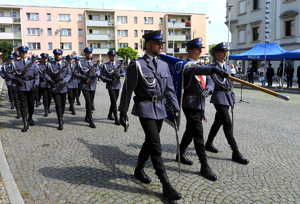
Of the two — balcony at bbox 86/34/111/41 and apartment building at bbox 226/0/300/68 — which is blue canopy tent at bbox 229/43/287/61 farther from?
balcony at bbox 86/34/111/41

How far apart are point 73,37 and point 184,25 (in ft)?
84.1

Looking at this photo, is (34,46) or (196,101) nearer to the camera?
(196,101)

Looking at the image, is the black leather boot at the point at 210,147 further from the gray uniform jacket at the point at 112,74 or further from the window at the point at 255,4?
the window at the point at 255,4

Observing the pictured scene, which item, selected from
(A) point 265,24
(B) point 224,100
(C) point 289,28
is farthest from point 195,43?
(A) point 265,24

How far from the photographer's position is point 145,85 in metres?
3.93

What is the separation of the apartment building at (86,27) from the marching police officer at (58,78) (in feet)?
169

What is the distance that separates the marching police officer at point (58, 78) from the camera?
8.01m

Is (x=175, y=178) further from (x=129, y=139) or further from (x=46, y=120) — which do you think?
(x=46, y=120)

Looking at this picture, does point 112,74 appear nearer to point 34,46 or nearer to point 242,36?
point 242,36

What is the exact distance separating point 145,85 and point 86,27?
62.9 meters

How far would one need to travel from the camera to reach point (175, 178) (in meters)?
4.39

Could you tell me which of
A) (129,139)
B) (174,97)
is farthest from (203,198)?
(129,139)

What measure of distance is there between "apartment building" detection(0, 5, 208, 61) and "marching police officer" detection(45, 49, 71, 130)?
2032 inches

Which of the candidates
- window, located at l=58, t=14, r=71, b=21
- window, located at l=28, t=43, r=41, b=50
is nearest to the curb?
window, located at l=28, t=43, r=41, b=50
